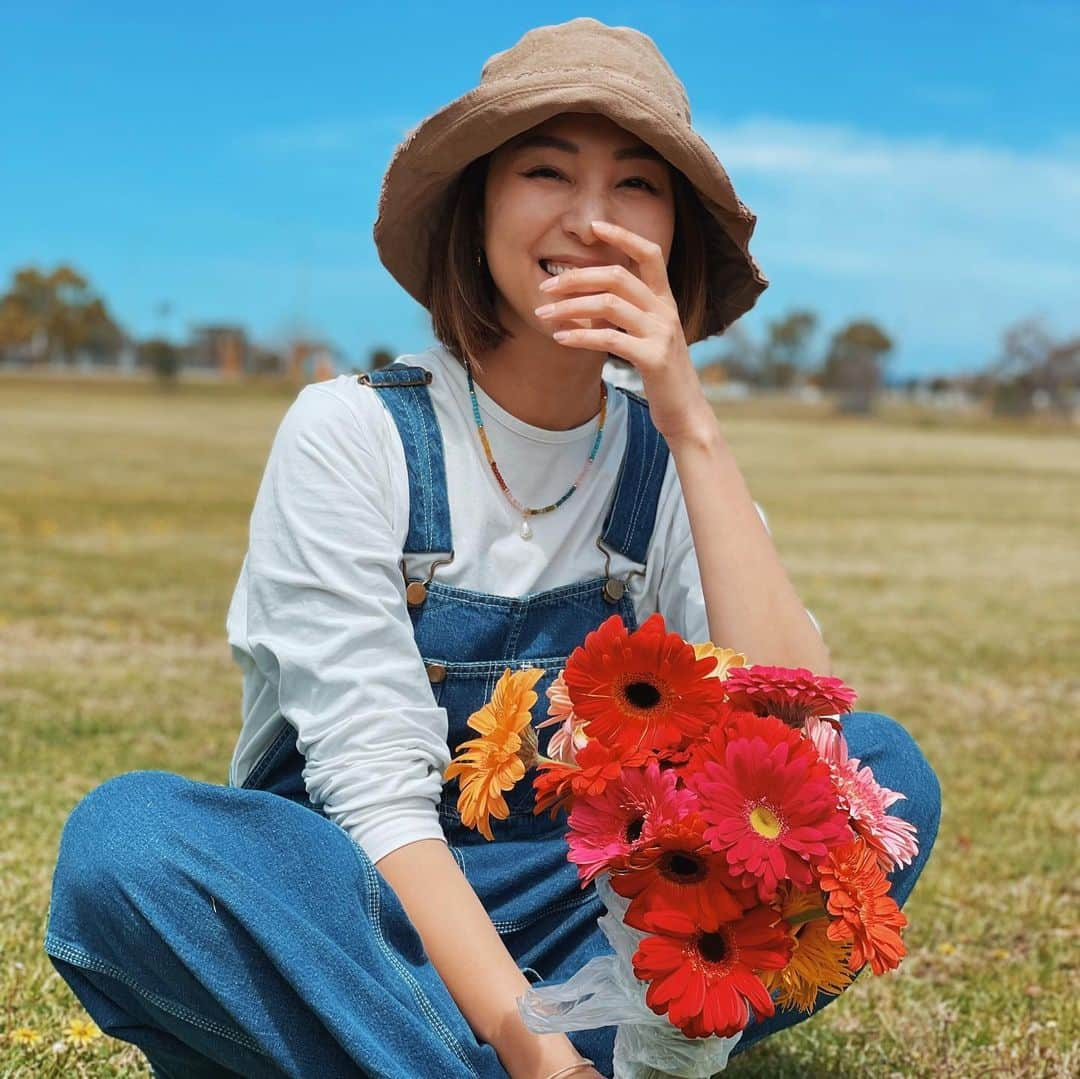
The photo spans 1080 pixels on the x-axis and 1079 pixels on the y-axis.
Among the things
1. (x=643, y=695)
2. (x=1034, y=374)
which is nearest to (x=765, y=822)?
(x=643, y=695)

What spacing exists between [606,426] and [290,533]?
0.69m

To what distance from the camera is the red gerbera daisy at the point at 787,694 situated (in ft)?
5.63

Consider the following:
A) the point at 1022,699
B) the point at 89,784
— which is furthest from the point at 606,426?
the point at 1022,699

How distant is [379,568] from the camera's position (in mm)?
2250

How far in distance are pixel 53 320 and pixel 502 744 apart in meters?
106

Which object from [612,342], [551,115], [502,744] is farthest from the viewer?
[551,115]

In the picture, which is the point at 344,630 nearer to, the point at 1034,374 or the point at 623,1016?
the point at 623,1016

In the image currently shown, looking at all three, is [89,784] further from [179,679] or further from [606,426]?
[606,426]

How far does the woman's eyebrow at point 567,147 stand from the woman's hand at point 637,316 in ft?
0.53

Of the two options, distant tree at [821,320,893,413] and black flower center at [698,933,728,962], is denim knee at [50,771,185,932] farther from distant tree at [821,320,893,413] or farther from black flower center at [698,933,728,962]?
distant tree at [821,320,893,413]

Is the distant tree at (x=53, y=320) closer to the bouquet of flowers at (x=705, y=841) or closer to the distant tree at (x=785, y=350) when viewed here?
the distant tree at (x=785, y=350)

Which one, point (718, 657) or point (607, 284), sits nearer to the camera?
point (718, 657)

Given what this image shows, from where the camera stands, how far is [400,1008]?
1908 millimetres

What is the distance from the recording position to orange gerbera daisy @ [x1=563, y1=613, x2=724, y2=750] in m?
1.68
